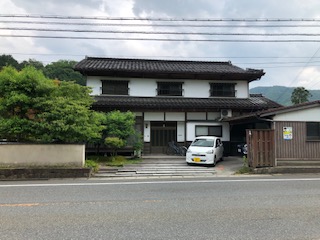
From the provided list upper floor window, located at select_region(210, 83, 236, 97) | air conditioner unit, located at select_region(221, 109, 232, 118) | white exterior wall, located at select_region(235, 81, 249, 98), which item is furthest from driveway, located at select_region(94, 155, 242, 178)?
white exterior wall, located at select_region(235, 81, 249, 98)

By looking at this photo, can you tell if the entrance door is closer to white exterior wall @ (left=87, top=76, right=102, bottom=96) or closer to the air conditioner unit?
the air conditioner unit

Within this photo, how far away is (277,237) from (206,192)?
3.59 m

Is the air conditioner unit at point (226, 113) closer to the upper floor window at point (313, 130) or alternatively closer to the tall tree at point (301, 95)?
the upper floor window at point (313, 130)

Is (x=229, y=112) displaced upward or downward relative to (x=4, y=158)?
upward

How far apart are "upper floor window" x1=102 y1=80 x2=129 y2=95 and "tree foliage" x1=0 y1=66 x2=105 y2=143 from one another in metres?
6.95

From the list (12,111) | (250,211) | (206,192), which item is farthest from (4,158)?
(250,211)

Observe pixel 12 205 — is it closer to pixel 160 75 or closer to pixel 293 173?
pixel 293 173

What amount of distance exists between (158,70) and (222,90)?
5.48 metres

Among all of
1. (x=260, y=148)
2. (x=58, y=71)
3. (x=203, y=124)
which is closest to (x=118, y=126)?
Result: (x=203, y=124)

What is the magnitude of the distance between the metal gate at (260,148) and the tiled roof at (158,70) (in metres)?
7.93

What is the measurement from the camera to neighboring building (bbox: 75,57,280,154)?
18297 millimetres

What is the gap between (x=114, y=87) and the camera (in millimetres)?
19359

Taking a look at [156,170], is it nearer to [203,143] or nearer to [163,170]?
[163,170]

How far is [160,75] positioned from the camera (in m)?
19.5
